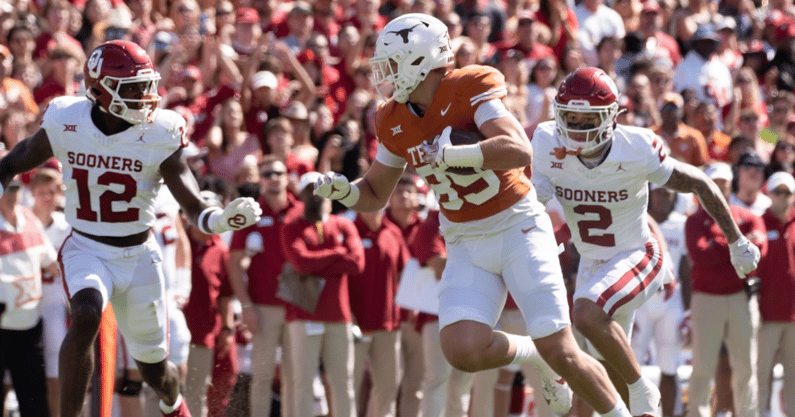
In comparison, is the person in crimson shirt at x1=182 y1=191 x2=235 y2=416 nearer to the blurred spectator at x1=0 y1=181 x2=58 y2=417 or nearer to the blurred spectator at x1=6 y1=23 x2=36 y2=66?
the blurred spectator at x1=0 y1=181 x2=58 y2=417

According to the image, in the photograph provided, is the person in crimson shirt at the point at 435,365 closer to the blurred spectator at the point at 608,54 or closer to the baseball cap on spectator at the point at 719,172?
the baseball cap on spectator at the point at 719,172

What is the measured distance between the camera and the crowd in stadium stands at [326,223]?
27.1 feet

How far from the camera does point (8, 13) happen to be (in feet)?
34.7

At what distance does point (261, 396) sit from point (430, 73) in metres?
3.42

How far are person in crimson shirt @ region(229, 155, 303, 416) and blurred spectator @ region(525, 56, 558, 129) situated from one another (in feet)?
10.1

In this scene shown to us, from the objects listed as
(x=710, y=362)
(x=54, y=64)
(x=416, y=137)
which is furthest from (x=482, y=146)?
(x=54, y=64)

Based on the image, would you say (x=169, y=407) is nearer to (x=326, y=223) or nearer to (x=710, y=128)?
(x=326, y=223)

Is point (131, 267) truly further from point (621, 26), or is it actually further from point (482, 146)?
point (621, 26)

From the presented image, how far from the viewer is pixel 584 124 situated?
648 cm

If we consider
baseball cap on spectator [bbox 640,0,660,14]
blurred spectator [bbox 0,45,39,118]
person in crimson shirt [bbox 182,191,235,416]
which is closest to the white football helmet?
person in crimson shirt [bbox 182,191,235,416]

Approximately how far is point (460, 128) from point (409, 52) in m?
0.44

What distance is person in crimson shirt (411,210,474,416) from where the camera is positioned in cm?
819

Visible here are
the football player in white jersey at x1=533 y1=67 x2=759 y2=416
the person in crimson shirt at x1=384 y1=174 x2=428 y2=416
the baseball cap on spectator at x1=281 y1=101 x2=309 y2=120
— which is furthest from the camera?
the baseball cap on spectator at x1=281 y1=101 x2=309 y2=120

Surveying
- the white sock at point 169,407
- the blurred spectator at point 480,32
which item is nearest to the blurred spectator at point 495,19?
the blurred spectator at point 480,32
